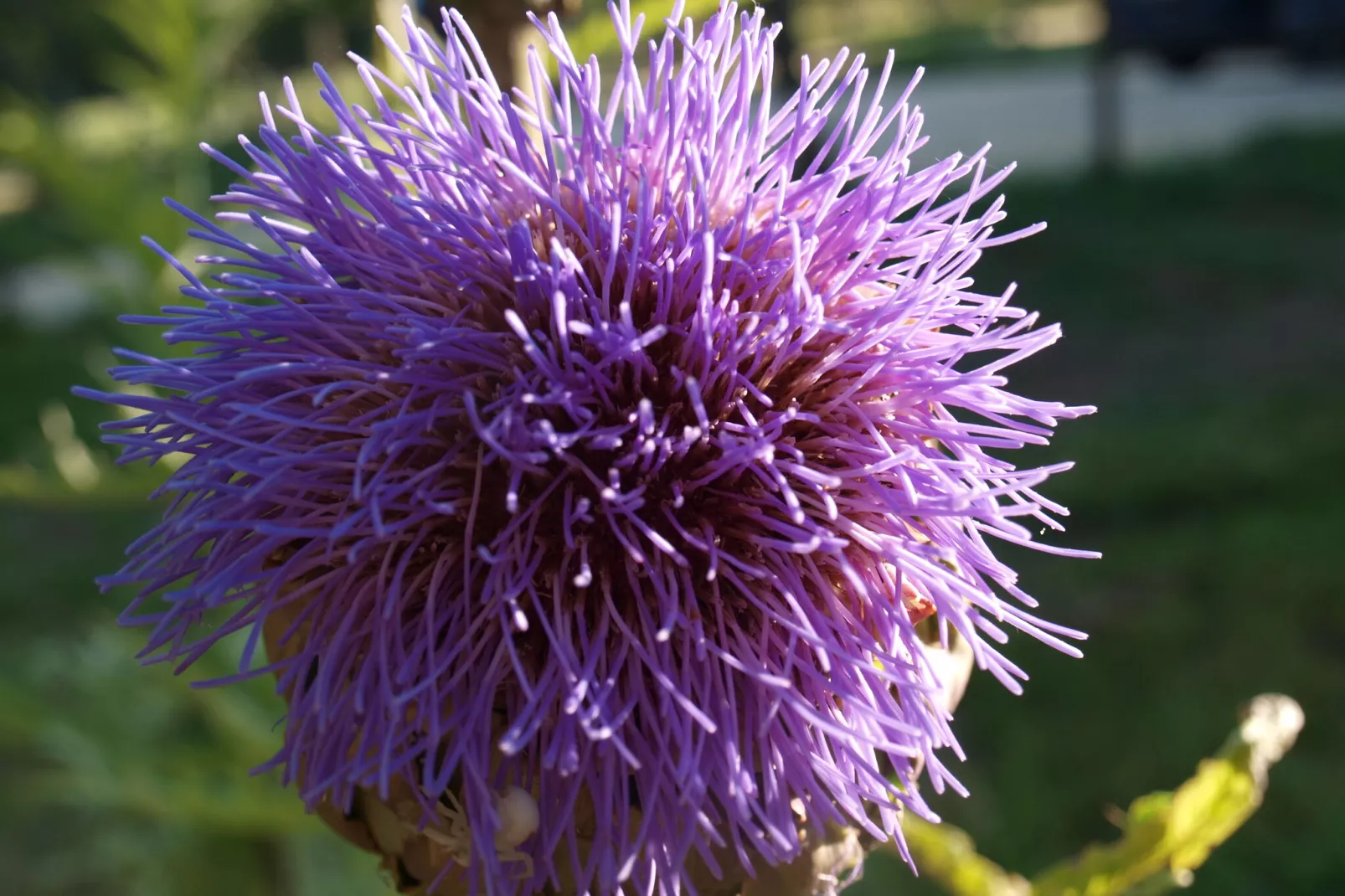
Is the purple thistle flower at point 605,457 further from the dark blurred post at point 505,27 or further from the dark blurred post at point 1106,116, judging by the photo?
the dark blurred post at point 1106,116

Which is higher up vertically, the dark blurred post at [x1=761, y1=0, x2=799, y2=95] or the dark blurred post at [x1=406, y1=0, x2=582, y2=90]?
the dark blurred post at [x1=406, y1=0, x2=582, y2=90]

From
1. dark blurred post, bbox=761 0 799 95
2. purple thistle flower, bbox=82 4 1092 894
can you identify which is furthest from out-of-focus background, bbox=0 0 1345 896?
purple thistle flower, bbox=82 4 1092 894

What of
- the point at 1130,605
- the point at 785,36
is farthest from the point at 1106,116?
the point at 785,36

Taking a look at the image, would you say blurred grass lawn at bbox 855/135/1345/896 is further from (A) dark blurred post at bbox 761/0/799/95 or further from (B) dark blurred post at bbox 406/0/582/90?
(B) dark blurred post at bbox 406/0/582/90

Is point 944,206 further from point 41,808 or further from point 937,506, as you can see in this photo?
point 41,808

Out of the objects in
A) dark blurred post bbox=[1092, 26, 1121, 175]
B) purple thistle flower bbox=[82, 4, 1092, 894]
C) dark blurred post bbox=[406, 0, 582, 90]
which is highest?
dark blurred post bbox=[406, 0, 582, 90]

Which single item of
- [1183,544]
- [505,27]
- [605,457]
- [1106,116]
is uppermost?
[505,27]

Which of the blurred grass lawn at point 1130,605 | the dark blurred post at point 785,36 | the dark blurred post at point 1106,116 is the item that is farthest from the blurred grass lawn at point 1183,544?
the dark blurred post at point 785,36

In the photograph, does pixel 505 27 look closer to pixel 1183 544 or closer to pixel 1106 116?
pixel 1183 544
